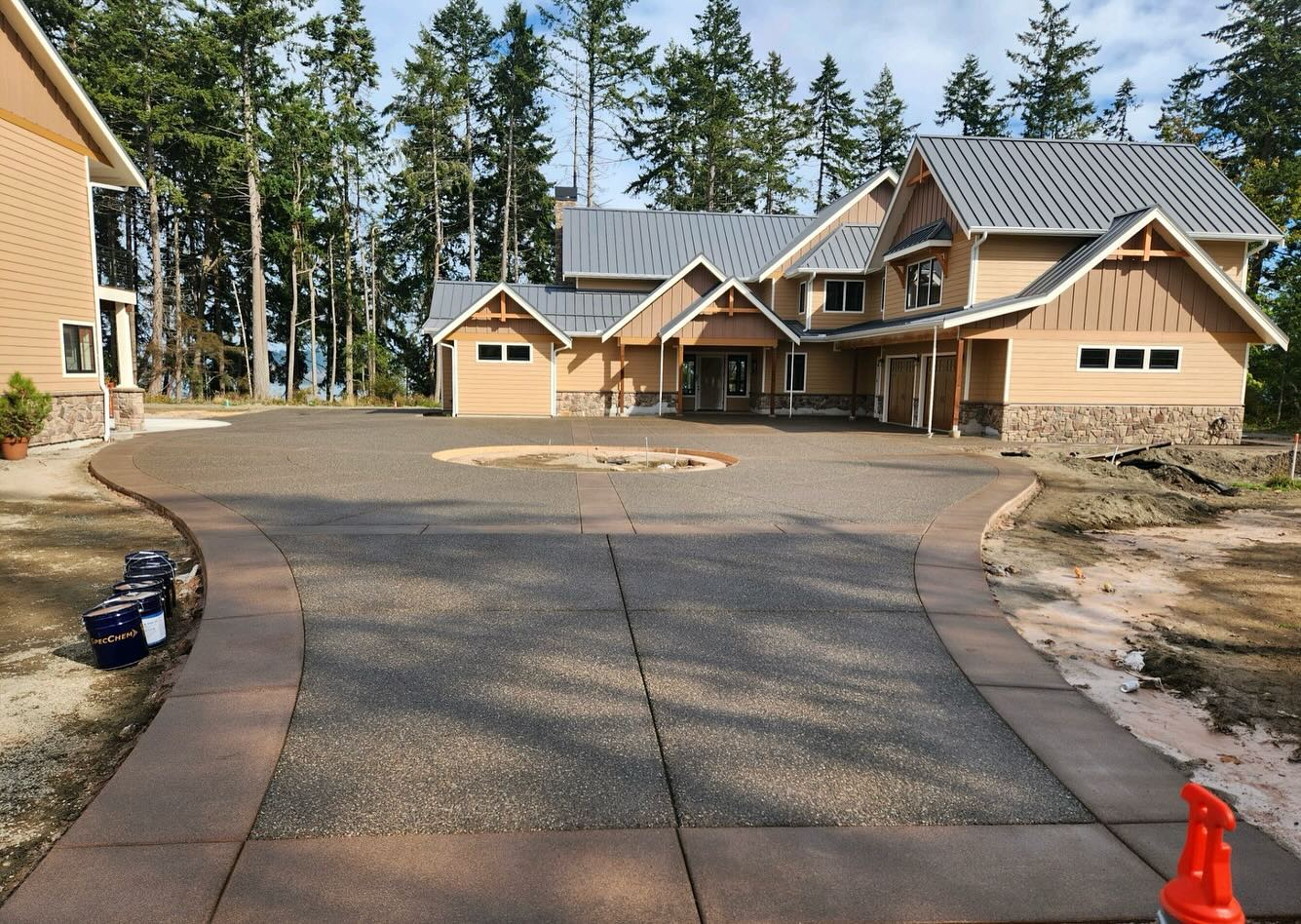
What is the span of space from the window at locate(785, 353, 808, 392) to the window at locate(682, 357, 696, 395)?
3571mm

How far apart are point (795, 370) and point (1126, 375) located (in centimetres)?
1070

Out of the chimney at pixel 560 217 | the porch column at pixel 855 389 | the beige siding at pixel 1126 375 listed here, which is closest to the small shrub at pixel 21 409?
the chimney at pixel 560 217

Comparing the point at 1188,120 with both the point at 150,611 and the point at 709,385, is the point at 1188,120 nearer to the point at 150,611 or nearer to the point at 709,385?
the point at 709,385

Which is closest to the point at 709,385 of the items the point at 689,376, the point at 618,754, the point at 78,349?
the point at 689,376

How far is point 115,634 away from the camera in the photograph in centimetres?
446

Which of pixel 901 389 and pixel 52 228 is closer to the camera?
pixel 52 228

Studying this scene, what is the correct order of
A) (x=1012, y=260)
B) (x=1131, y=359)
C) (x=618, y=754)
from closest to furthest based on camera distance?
1. (x=618, y=754)
2. (x=1131, y=359)
3. (x=1012, y=260)

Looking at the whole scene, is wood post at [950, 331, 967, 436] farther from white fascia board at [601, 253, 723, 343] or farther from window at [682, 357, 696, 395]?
window at [682, 357, 696, 395]

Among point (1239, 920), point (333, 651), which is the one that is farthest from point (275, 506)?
point (1239, 920)

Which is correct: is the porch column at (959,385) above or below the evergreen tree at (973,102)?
below

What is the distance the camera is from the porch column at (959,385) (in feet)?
61.3

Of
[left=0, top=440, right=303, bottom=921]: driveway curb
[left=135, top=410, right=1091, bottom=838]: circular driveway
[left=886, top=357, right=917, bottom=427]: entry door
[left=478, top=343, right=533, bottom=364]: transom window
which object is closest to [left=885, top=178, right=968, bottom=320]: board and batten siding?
[left=886, top=357, right=917, bottom=427]: entry door

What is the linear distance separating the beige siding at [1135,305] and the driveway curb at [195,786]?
1782 centimetres

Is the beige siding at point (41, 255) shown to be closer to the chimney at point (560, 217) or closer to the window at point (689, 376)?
the chimney at point (560, 217)
